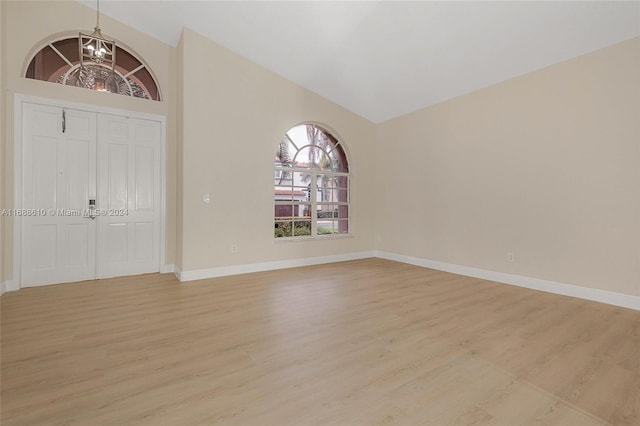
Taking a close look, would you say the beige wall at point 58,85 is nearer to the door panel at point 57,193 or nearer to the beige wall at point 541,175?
the door panel at point 57,193

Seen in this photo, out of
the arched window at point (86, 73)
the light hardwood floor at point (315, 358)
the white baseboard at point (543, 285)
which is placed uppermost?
the arched window at point (86, 73)

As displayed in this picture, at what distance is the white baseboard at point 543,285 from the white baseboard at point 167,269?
413 cm

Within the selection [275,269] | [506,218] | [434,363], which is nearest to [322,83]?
[275,269]

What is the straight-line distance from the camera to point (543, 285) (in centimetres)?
387

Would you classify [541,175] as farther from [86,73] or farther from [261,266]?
[86,73]

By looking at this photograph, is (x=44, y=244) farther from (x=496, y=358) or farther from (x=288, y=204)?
(x=496, y=358)

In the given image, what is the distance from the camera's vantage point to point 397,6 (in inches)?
135

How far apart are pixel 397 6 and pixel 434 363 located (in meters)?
3.65

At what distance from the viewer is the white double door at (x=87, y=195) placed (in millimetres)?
3869

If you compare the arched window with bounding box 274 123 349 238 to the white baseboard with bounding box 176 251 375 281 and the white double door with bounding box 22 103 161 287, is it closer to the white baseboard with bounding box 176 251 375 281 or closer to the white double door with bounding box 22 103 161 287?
the white baseboard with bounding box 176 251 375 281

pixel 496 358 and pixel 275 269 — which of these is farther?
pixel 275 269

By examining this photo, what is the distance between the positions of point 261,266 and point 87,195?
8.68ft

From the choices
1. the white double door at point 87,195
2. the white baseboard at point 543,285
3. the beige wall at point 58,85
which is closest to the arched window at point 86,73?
the beige wall at point 58,85

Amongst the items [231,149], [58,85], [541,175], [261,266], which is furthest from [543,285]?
[58,85]
